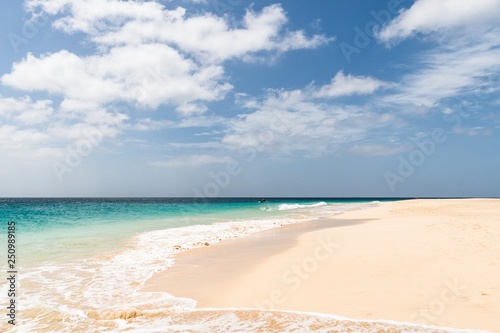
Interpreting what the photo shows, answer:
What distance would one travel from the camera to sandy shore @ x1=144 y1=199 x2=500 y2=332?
6.18 metres

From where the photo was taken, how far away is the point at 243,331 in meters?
5.73

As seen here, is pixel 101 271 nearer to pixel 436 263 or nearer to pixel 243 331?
pixel 243 331

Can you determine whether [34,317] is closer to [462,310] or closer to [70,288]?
[70,288]

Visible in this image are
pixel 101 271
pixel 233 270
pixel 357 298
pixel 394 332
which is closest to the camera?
pixel 394 332

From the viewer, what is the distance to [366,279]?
8086mm

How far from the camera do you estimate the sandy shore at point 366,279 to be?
6180 millimetres

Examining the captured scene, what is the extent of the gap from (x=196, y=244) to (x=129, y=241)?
4953 mm

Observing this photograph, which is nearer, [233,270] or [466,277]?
[466,277]

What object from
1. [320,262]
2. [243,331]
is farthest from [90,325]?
[320,262]

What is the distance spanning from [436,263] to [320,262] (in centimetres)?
334

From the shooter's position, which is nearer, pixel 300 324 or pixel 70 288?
pixel 300 324

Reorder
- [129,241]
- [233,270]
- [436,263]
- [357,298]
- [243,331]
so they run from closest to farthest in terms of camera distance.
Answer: [243,331]
[357,298]
[436,263]
[233,270]
[129,241]

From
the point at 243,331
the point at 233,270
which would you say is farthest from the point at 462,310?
the point at 233,270

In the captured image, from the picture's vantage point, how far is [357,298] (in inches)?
271
